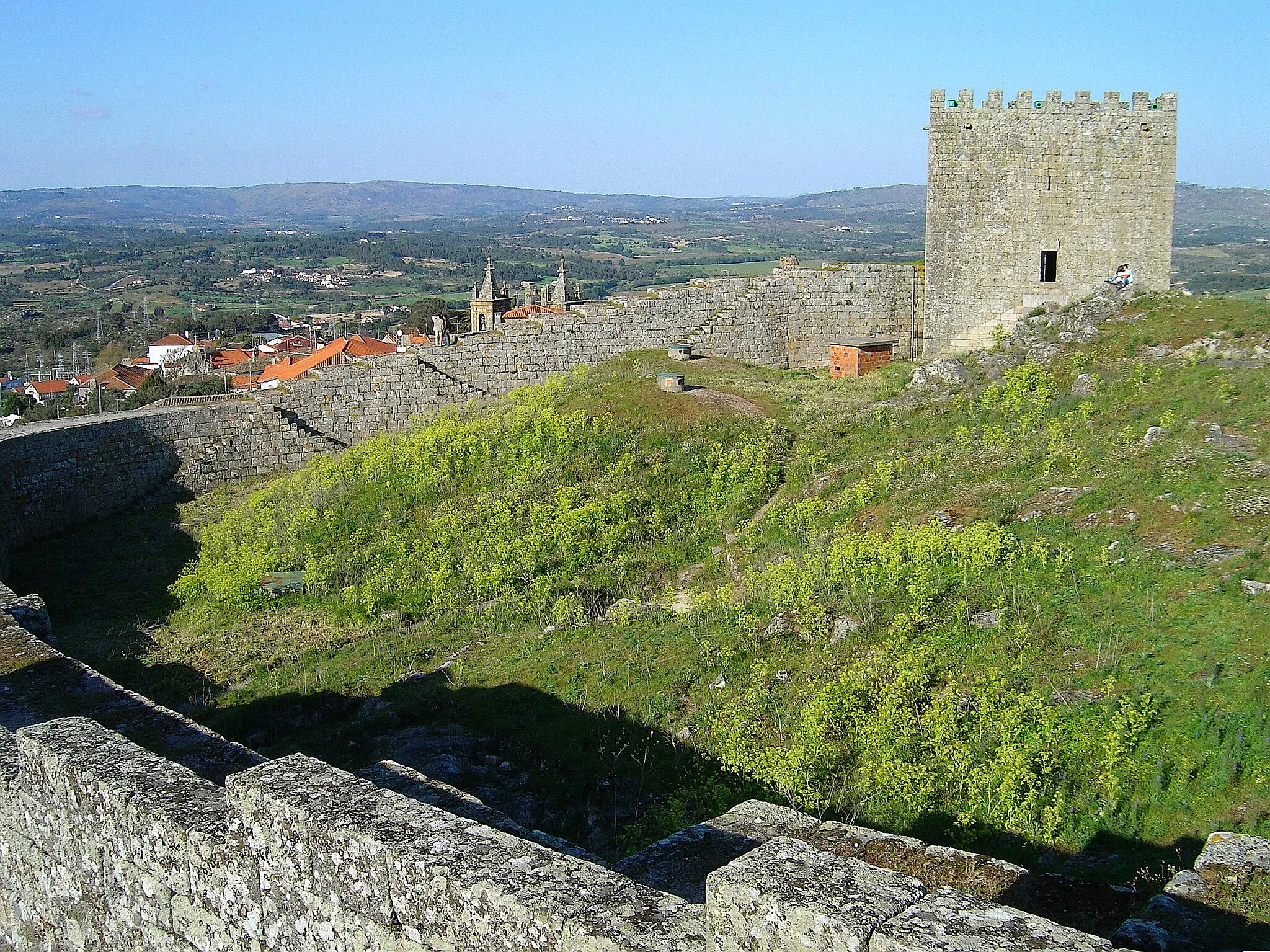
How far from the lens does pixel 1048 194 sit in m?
21.2

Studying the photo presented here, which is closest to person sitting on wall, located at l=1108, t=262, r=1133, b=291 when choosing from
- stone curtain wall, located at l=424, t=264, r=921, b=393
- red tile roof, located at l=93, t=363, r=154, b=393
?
stone curtain wall, located at l=424, t=264, r=921, b=393

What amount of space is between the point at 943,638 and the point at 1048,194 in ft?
46.0

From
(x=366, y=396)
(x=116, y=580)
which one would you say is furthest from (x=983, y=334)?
(x=116, y=580)

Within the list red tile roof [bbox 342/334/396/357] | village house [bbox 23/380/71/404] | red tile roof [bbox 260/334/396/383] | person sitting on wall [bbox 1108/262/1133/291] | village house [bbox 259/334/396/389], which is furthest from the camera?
village house [bbox 23/380/71/404]

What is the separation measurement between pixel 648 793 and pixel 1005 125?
1673 centimetres

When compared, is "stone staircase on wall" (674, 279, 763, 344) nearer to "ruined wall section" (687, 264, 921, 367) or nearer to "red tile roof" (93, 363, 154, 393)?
"ruined wall section" (687, 264, 921, 367)

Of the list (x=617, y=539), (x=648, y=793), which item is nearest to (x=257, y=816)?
(x=648, y=793)

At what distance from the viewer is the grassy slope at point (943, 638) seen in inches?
303

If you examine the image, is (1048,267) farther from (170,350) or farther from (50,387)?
(170,350)

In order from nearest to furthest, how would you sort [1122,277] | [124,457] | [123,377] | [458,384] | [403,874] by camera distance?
[403,874]
[124,457]
[1122,277]
[458,384]
[123,377]

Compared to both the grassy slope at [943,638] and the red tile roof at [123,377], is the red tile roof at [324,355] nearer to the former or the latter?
the red tile roof at [123,377]

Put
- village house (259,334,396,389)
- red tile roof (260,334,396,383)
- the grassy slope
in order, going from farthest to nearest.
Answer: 1. red tile roof (260,334,396,383)
2. village house (259,334,396,389)
3. the grassy slope

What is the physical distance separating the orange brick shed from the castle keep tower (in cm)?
217

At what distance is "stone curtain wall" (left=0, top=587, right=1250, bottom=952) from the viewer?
3.80 m
